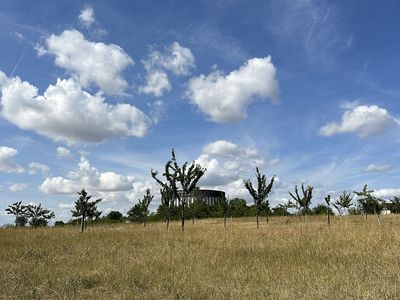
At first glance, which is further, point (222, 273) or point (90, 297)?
point (222, 273)

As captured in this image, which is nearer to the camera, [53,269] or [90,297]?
[90,297]

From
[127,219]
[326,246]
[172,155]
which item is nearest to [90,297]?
[326,246]

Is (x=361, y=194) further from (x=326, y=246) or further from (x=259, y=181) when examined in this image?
(x=326, y=246)

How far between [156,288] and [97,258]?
4949mm

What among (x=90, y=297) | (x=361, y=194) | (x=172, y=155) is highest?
(x=172, y=155)

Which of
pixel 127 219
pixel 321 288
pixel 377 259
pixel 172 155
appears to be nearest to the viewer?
pixel 321 288

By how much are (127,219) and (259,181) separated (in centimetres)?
3584

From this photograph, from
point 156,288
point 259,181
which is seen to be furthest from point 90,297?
point 259,181

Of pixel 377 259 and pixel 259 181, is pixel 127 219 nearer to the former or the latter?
pixel 259 181

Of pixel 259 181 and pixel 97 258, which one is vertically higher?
pixel 259 181

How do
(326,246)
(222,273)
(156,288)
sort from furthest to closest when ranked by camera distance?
(326,246), (222,273), (156,288)

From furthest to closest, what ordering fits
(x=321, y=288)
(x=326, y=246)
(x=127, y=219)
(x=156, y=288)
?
(x=127, y=219), (x=326, y=246), (x=156, y=288), (x=321, y=288)

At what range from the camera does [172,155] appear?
1066 inches

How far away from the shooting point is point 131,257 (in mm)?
11367
